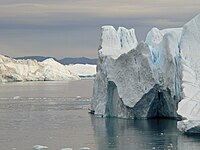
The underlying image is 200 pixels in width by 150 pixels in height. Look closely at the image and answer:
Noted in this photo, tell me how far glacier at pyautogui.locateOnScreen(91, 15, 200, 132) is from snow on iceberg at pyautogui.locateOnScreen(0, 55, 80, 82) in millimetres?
66888

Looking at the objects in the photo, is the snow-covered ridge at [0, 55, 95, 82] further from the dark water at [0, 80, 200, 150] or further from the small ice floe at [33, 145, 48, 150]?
the small ice floe at [33, 145, 48, 150]

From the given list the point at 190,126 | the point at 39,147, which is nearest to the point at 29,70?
the point at 190,126

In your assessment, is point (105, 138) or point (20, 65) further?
point (20, 65)

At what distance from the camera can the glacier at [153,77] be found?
1078 inches

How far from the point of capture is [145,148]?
71.4 feet

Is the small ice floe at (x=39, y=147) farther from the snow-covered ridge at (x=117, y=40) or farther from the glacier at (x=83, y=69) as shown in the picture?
the glacier at (x=83, y=69)

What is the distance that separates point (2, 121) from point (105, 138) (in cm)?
897

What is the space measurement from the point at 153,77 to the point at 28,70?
78.8 m

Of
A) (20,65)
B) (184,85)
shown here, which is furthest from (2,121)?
(20,65)

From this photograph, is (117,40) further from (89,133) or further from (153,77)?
(89,133)

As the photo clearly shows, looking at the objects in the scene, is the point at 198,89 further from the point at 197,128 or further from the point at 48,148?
the point at 48,148

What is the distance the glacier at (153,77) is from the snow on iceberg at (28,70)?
66.9 m

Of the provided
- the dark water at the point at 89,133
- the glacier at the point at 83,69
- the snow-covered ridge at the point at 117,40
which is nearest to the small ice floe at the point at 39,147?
the dark water at the point at 89,133

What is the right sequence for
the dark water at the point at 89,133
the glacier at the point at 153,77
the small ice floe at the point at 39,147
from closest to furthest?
the small ice floe at the point at 39,147
the dark water at the point at 89,133
the glacier at the point at 153,77
